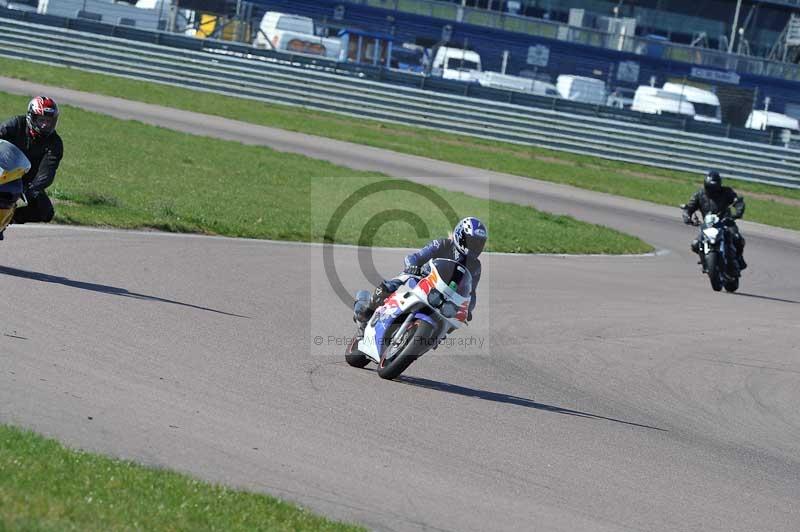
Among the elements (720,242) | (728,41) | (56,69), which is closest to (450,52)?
(56,69)

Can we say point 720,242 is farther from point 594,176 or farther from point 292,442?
point 594,176

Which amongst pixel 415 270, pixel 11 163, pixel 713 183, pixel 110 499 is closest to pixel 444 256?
pixel 415 270

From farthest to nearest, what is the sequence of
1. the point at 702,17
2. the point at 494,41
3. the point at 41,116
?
the point at 702,17 → the point at 494,41 → the point at 41,116

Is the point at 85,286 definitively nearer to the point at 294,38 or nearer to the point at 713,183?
the point at 713,183

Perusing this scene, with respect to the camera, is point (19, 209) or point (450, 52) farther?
point (450, 52)

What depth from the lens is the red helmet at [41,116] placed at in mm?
11266

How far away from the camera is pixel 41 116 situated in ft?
37.1

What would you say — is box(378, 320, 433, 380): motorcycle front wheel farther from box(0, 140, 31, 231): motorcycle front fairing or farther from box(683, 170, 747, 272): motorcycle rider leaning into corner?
box(683, 170, 747, 272): motorcycle rider leaning into corner

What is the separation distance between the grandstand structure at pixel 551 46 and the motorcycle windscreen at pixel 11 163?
1565 inches

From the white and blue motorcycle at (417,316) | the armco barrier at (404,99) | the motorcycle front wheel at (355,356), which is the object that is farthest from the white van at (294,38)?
the white and blue motorcycle at (417,316)

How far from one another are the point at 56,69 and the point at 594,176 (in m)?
16.9

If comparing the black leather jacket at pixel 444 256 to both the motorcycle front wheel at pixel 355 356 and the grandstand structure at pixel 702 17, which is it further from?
the grandstand structure at pixel 702 17

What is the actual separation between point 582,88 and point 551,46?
5869 mm

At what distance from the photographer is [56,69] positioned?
120 feet
